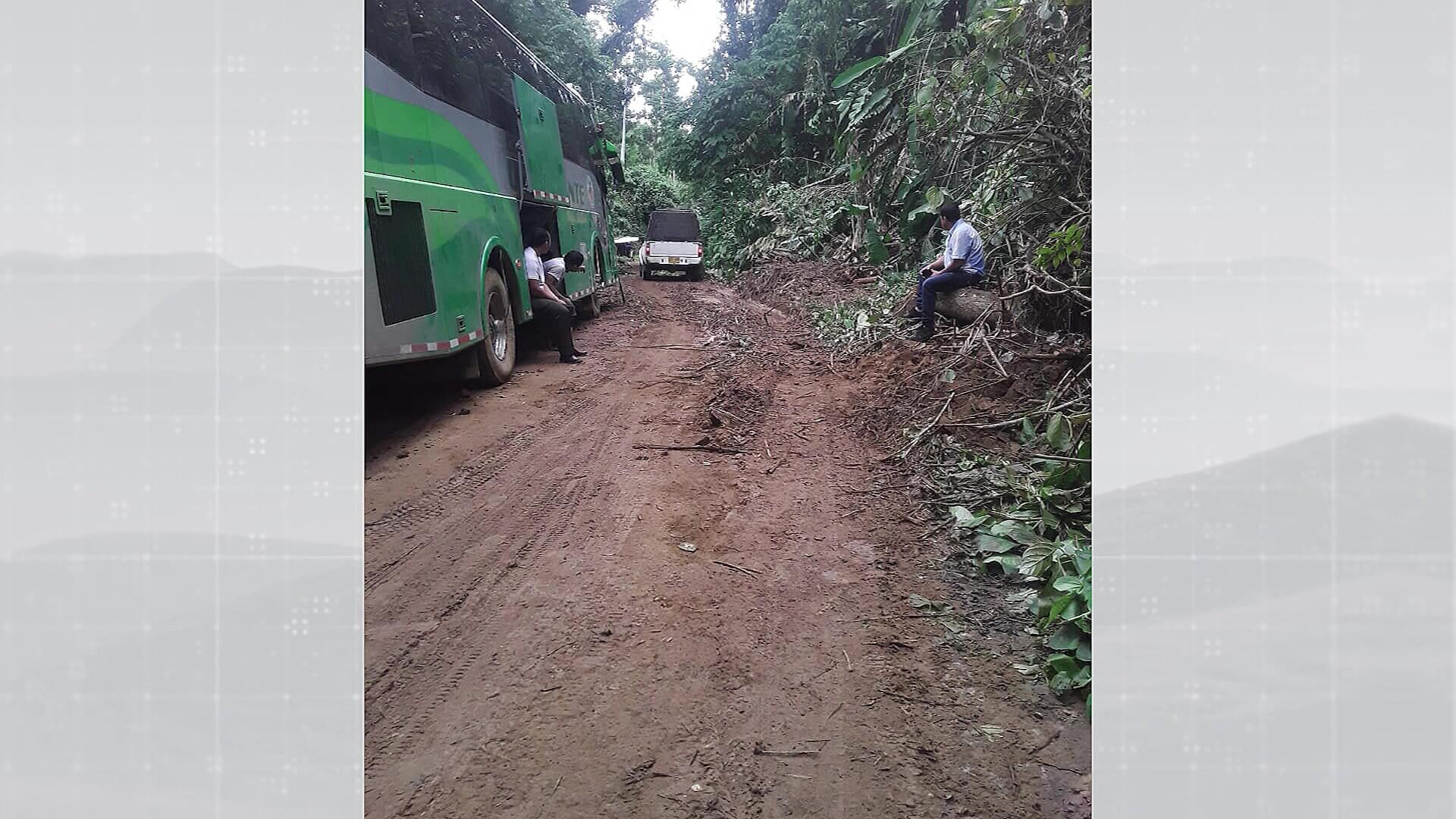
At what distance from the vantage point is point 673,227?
2230 cm

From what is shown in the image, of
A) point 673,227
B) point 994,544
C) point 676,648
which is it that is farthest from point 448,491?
point 673,227

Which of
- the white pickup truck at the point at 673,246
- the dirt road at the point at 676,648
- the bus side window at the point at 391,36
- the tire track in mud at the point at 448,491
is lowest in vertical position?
the dirt road at the point at 676,648

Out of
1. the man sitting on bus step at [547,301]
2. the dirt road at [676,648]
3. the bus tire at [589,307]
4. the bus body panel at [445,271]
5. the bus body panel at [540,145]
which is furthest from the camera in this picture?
the bus tire at [589,307]

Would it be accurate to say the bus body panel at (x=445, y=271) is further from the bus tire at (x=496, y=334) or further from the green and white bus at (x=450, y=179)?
the bus tire at (x=496, y=334)

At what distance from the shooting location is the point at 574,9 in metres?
23.3

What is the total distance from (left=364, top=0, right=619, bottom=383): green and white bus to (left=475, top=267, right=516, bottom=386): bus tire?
1cm

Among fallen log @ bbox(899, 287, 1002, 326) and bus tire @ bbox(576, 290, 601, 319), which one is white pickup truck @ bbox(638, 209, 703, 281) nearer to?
bus tire @ bbox(576, 290, 601, 319)

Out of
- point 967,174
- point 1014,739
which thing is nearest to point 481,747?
point 1014,739

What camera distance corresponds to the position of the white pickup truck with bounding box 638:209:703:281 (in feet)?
70.4

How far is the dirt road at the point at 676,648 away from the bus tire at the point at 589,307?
7170 millimetres

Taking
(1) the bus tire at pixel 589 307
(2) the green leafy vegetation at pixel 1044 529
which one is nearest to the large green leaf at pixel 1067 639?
(2) the green leafy vegetation at pixel 1044 529

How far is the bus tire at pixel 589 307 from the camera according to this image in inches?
504

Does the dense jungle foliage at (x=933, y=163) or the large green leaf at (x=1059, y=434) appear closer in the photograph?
the dense jungle foliage at (x=933, y=163)

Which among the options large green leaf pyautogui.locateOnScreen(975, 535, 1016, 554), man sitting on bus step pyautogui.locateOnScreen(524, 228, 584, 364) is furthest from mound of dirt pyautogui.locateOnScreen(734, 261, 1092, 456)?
man sitting on bus step pyautogui.locateOnScreen(524, 228, 584, 364)
